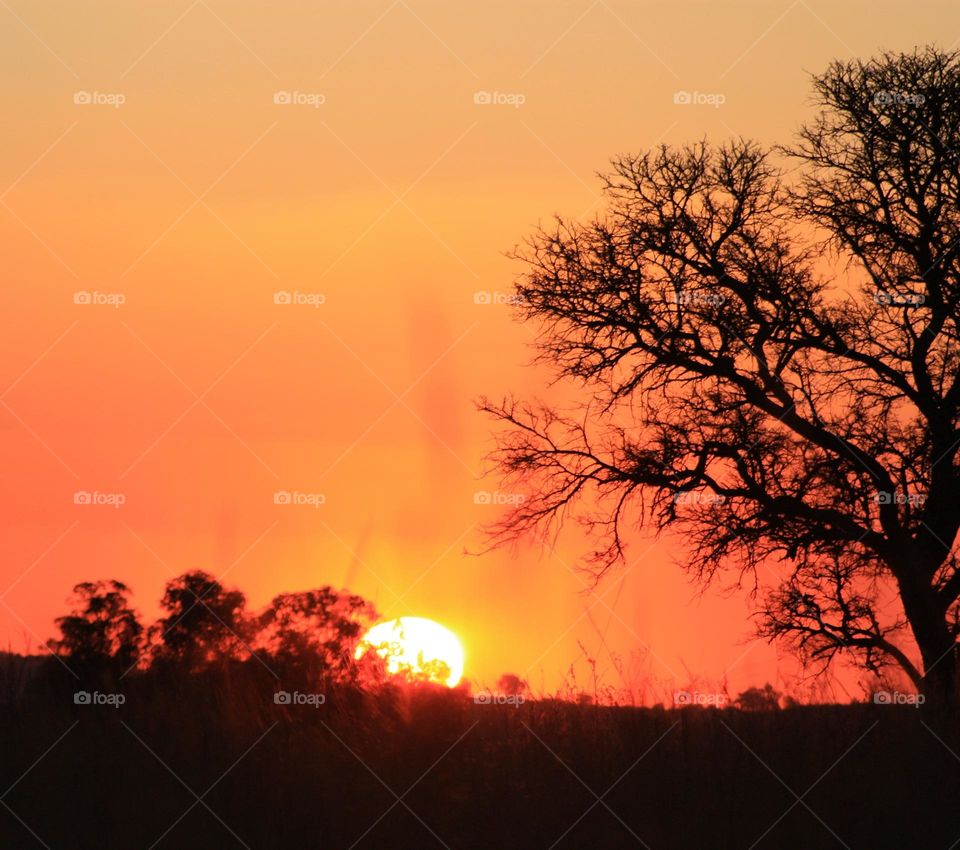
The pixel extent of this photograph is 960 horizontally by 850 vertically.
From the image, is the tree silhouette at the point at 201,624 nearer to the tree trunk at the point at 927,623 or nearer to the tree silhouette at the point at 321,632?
the tree silhouette at the point at 321,632

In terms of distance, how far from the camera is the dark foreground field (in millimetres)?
9656

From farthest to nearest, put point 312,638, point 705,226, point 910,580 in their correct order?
1. point 705,226
2. point 910,580
3. point 312,638

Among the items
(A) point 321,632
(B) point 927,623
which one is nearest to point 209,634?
(A) point 321,632

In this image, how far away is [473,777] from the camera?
1016 centimetres

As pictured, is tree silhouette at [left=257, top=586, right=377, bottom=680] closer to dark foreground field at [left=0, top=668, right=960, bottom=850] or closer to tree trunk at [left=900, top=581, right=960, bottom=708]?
dark foreground field at [left=0, top=668, right=960, bottom=850]

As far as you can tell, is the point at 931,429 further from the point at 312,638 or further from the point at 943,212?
the point at 312,638

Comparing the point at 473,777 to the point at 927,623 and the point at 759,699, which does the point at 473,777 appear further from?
the point at 927,623

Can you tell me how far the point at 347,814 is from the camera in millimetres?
9859

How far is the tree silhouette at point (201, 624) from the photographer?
1295cm

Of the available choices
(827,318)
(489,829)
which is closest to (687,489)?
(827,318)

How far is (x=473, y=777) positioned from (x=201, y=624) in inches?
354

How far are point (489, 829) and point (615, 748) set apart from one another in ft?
4.55

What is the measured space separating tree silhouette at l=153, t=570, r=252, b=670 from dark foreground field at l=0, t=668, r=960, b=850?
151cm

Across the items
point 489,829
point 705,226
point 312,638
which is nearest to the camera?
point 489,829
